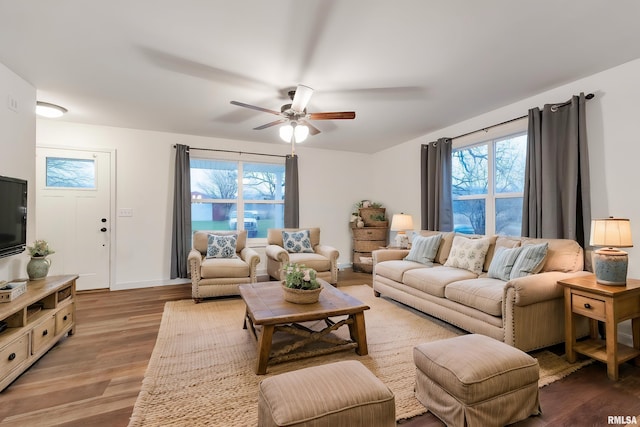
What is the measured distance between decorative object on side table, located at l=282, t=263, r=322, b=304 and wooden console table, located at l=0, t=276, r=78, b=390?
5.99 feet

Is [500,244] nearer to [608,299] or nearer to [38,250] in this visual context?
[608,299]

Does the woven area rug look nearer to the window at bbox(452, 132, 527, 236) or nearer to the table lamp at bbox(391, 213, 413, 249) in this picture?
the table lamp at bbox(391, 213, 413, 249)

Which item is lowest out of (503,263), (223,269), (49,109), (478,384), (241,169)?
(478,384)

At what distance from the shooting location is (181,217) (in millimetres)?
4664

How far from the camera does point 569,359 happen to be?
7.41 feet

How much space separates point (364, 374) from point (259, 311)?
1.05 metres

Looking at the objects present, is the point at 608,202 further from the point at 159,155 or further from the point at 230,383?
the point at 159,155

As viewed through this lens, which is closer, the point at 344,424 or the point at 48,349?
the point at 344,424

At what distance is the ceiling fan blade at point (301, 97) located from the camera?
8.55ft

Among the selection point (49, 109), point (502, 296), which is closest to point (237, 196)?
point (49, 109)

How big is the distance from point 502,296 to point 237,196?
4277 millimetres

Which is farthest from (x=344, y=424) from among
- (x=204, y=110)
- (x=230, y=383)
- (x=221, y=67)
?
(x=204, y=110)

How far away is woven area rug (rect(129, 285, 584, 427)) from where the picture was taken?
1.72 meters

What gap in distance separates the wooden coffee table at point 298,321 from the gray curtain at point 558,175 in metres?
2.18
